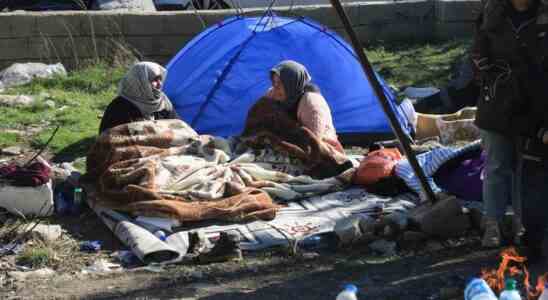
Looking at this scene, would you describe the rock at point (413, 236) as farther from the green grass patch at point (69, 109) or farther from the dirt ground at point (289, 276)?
the green grass patch at point (69, 109)

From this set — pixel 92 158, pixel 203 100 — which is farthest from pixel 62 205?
pixel 203 100

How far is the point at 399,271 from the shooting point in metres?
4.88

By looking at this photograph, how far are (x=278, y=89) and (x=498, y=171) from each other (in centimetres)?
219

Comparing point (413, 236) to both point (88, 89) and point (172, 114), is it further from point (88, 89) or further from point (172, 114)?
point (88, 89)

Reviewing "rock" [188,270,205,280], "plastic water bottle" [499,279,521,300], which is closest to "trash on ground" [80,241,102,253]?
"rock" [188,270,205,280]

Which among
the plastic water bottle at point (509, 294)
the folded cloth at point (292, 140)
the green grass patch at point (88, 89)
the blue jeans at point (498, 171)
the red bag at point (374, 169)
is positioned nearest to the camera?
the plastic water bottle at point (509, 294)

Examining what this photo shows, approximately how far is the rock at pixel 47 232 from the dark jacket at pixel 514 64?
2499 mm

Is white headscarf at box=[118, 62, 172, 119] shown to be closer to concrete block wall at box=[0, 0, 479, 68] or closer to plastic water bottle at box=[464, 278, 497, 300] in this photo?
concrete block wall at box=[0, 0, 479, 68]

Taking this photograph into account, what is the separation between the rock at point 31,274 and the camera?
194 inches

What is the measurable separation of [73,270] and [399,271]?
5.58 ft

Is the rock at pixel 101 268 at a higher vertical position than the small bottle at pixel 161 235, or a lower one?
lower

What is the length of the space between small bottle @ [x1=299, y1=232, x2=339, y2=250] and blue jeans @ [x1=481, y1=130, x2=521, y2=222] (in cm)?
89

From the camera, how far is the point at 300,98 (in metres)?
6.68

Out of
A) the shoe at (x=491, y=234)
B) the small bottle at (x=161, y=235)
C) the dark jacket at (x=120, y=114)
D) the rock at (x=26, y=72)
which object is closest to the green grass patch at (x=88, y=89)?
the rock at (x=26, y=72)
